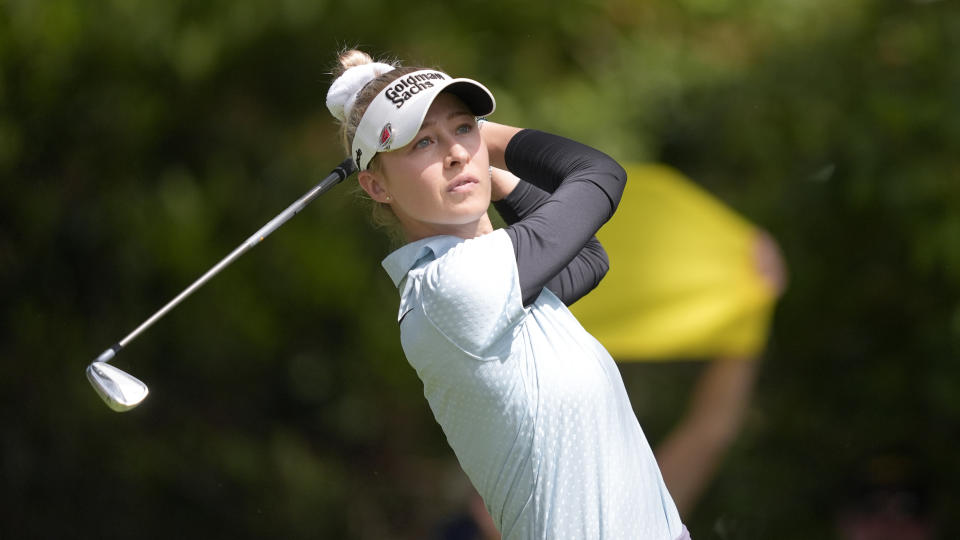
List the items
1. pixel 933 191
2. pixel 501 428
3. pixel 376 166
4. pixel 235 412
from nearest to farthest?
pixel 501 428, pixel 376 166, pixel 933 191, pixel 235 412

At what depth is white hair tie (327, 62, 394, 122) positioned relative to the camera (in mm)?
1536

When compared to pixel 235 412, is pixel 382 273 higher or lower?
higher

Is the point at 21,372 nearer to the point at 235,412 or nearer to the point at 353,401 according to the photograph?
the point at 235,412

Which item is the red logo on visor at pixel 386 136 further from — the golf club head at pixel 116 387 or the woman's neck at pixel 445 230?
the golf club head at pixel 116 387

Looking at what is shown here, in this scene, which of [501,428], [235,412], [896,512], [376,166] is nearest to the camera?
[501,428]

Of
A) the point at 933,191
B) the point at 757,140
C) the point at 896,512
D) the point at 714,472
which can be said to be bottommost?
the point at 896,512

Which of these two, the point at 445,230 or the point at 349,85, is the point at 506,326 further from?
the point at 349,85

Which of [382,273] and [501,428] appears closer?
[501,428]

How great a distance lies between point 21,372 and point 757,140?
233 centimetres

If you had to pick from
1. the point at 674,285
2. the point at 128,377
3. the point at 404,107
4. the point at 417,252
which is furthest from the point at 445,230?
the point at 674,285

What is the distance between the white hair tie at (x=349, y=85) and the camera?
1.54m

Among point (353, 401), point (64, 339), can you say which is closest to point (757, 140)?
point (353, 401)

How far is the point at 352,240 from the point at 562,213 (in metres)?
2.27

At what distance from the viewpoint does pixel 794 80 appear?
12.1 feet
